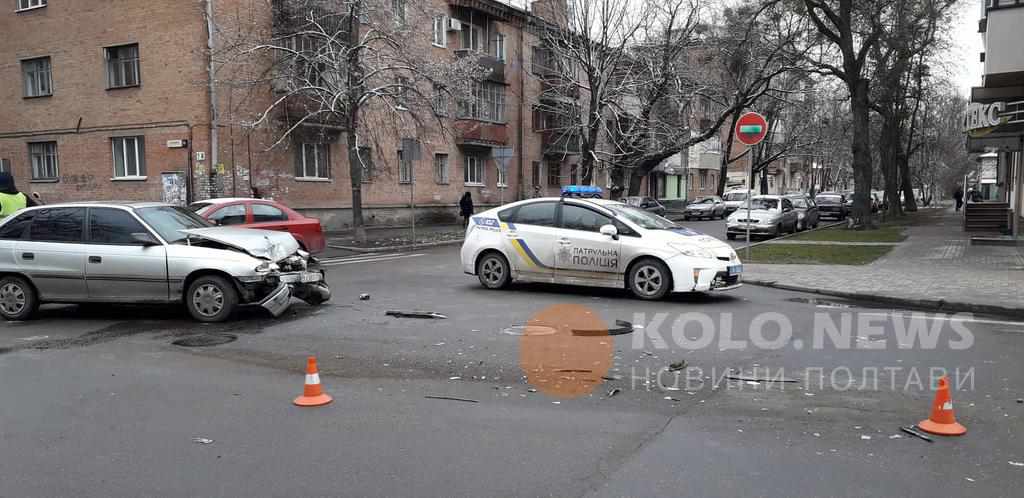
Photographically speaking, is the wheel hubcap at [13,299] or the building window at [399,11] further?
the building window at [399,11]

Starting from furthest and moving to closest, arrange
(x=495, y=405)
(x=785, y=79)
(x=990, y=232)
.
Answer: (x=785, y=79), (x=990, y=232), (x=495, y=405)

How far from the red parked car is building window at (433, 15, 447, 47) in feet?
58.5

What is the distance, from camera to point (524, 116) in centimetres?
3766

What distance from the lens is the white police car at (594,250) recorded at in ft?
33.9

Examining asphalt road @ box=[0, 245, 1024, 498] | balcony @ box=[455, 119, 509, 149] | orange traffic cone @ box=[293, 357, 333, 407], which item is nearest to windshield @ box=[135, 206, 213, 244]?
asphalt road @ box=[0, 245, 1024, 498]

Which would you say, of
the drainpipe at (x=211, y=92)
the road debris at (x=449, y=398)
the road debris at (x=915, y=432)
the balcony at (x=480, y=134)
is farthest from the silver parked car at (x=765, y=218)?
the road debris at (x=449, y=398)

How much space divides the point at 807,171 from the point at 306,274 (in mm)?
77982

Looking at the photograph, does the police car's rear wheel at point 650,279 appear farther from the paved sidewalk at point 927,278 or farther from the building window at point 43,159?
the building window at point 43,159

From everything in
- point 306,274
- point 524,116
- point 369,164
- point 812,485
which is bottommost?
point 812,485

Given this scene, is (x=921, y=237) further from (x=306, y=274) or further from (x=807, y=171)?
(x=807, y=171)

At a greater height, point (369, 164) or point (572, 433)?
point (369, 164)

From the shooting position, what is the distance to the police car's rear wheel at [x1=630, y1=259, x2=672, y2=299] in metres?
10.3

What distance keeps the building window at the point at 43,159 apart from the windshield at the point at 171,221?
19775 millimetres

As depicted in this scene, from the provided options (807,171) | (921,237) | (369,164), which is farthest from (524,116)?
(807,171)
